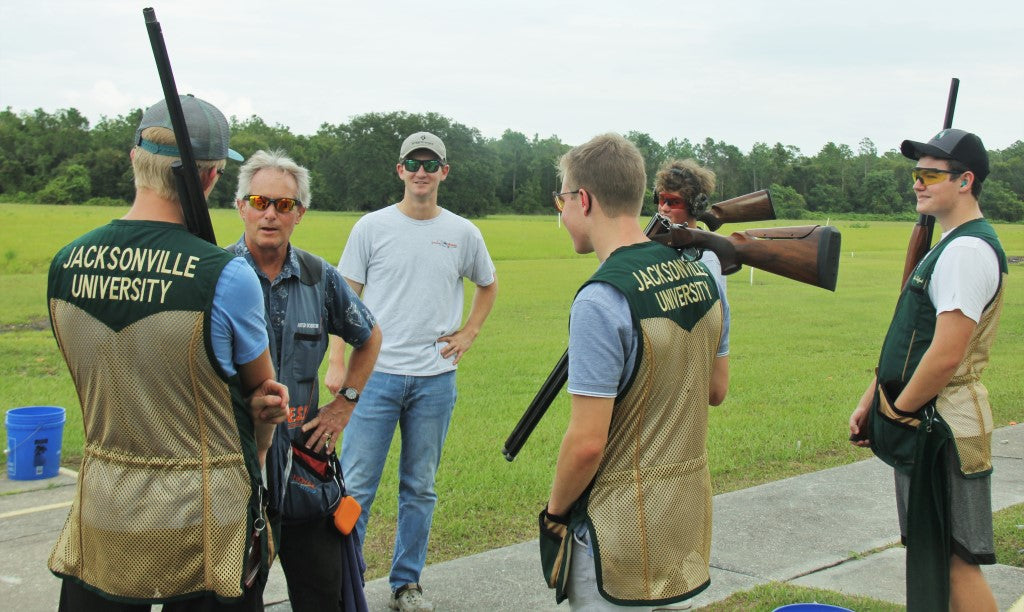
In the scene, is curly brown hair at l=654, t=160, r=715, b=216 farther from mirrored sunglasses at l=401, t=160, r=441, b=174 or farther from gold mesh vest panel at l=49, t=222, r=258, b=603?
gold mesh vest panel at l=49, t=222, r=258, b=603

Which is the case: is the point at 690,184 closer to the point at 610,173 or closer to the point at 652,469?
the point at 610,173

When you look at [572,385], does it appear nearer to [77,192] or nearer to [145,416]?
[145,416]

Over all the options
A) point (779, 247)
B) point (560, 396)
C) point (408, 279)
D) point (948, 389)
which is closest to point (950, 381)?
point (948, 389)

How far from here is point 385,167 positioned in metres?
60.4

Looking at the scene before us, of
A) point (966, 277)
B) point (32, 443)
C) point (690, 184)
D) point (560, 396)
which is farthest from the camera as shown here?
point (560, 396)

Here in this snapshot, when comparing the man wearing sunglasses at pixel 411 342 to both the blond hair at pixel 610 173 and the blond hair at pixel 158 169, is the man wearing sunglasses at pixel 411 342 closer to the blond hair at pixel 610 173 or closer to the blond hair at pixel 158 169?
the blond hair at pixel 158 169

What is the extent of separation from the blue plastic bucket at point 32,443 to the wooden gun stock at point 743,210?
495 cm

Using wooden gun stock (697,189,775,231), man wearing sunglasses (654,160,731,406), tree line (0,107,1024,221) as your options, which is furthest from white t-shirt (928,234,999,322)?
tree line (0,107,1024,221)

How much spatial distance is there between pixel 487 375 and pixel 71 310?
9.01 meters

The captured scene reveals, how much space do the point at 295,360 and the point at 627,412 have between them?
140 cm

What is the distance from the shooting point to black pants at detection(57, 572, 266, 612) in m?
2.73

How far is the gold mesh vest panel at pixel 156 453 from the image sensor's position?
8.32ft

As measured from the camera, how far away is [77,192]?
54.0m

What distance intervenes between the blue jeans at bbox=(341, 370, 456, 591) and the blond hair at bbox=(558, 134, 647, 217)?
2.19 m
